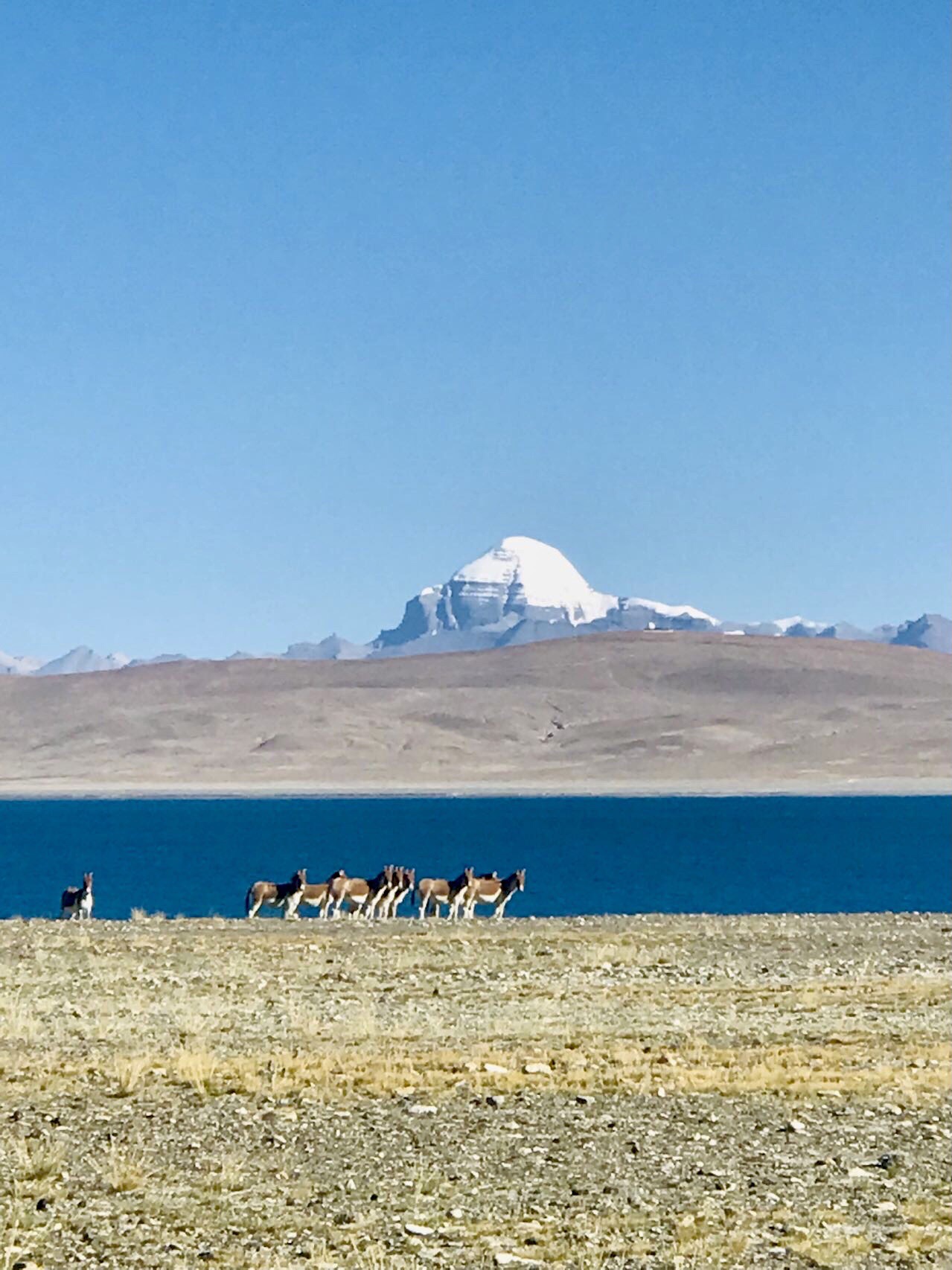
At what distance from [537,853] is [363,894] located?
4699 centimetres

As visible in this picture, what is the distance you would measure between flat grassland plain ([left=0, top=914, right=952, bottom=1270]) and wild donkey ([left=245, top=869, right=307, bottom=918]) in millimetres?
11010

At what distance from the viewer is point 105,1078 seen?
16.1 meters

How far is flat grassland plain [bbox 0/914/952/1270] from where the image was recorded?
11.0m

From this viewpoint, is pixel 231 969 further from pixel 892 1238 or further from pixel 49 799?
pixel 49 799

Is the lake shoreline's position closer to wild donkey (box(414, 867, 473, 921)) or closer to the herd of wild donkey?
the herd of wild donkey

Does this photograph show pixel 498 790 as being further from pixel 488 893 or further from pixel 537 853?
pixel 488 893

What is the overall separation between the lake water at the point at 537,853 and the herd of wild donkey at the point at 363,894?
330 inches

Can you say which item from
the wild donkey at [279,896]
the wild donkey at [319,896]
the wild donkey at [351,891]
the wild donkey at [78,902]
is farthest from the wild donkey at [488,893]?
the wild donkey at [78,902]

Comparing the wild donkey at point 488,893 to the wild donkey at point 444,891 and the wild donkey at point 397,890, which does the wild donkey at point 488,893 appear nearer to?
the wild donkey at point 444,891

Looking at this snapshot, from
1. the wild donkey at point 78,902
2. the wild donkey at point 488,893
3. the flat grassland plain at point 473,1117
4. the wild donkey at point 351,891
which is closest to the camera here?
the flat grassland plain at point 473,1117

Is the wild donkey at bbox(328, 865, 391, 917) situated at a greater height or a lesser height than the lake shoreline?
greater

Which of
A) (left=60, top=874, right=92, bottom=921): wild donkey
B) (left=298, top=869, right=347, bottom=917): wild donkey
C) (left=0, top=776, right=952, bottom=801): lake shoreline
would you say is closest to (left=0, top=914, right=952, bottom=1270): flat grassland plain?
(left=298, top=869, right=347, bottom=917): wild donkey

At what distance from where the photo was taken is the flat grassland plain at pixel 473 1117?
11.0 meters

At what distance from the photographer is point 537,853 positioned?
85500 mm
